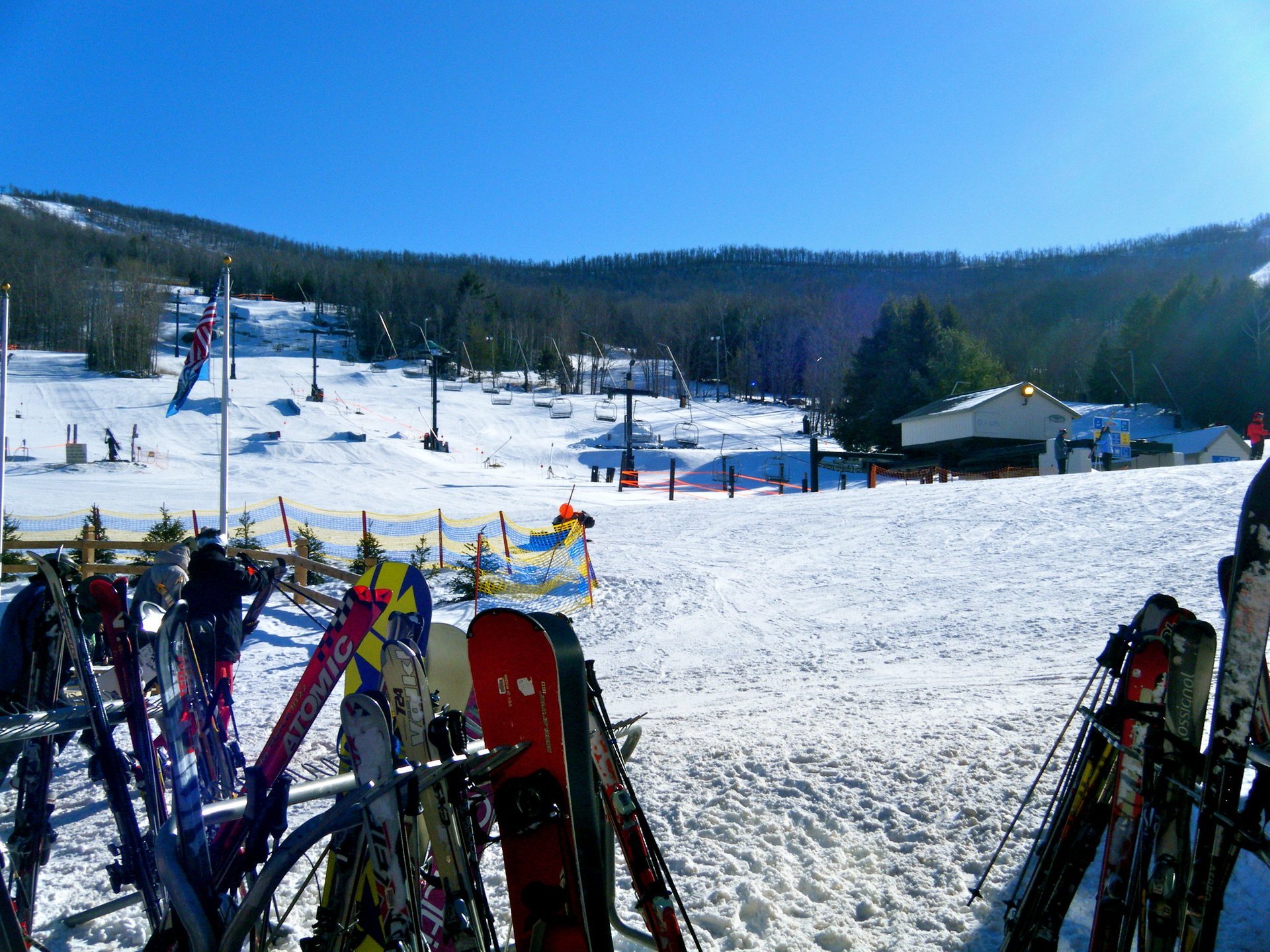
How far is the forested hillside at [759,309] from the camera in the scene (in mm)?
52188

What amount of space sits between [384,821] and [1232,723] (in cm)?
266

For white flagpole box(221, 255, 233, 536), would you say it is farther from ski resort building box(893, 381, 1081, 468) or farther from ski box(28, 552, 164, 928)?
ski resort building box(893, 381, 1081, 468)

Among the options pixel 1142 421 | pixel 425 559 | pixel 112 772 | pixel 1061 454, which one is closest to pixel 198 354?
pixel 425 559

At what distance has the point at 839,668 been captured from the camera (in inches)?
344

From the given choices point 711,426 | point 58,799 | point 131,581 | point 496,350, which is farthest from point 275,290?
point 58,799

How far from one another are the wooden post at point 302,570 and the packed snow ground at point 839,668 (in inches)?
21.3

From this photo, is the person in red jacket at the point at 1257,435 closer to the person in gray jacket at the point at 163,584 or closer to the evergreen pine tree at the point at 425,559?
the evergreen pine tree at the point at 425,559

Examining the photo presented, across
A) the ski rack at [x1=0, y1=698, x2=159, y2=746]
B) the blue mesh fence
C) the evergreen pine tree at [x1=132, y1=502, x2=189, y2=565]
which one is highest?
the ski rack at [x1=0, y1=698, x2=159, y2=746]

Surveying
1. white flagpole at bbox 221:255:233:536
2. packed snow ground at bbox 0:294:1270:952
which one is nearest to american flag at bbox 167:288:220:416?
white flagpole at bbox 221:255:233:536

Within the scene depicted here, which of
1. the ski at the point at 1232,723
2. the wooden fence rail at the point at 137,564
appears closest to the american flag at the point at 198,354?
the wooden fence rail at the point at 137,564

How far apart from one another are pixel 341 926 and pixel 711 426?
59.4 m

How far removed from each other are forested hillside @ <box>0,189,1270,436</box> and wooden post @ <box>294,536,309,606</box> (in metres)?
38.9

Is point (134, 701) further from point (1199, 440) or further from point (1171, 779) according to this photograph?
point (1199, 440)

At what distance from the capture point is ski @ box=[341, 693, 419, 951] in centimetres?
248
